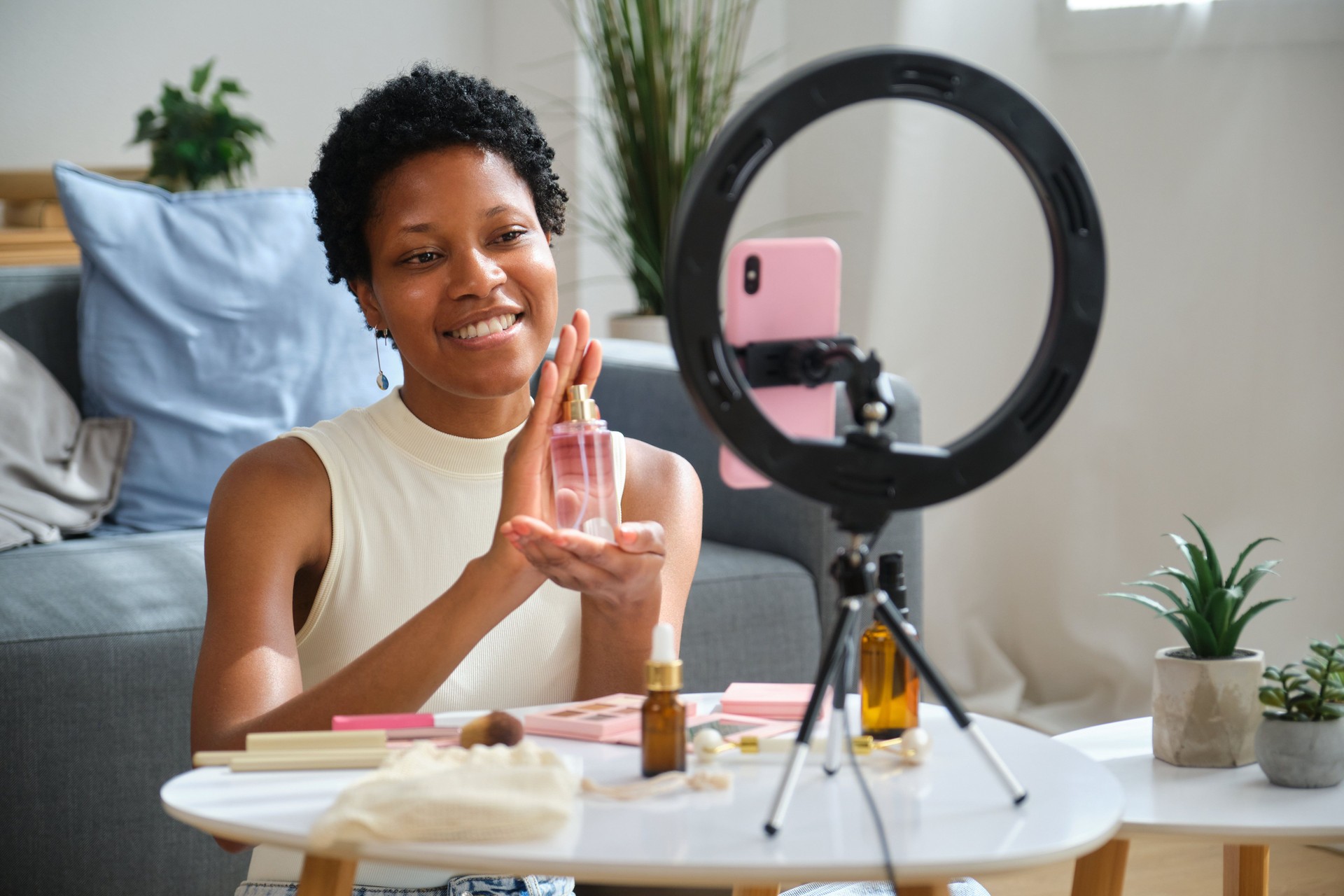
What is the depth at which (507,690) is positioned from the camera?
1.22 metres

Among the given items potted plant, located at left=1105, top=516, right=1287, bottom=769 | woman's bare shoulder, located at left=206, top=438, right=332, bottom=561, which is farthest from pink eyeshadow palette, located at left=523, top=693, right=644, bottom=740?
potted plant, located at left=1105, top=516, right=1287, bottom=769

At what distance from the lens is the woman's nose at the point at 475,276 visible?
46.8 inches

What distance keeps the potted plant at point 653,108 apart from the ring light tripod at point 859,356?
2.21 meters

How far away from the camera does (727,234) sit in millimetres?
732

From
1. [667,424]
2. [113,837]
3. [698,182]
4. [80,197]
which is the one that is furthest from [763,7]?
[698,182]

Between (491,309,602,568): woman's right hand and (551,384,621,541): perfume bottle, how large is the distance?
2 cm

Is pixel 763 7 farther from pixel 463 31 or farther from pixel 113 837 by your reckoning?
pixel 113 837

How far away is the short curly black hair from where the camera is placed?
4.02ft

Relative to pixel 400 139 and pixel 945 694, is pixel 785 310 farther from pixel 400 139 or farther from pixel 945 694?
pixel 400 139

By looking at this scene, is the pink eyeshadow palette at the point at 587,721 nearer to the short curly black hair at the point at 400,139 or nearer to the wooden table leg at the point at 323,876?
the wooden table leg at the point at 323,876

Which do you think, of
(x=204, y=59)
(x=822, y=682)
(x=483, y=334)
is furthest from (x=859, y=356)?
(x=204, y=59)

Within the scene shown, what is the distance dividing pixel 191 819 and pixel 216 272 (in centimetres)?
161

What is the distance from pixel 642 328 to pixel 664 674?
2.23 meters

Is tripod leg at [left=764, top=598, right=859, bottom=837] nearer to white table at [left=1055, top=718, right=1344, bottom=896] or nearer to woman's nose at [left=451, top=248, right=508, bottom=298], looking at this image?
white table at [left=1055, top=718, right=1344, bottom=896]
